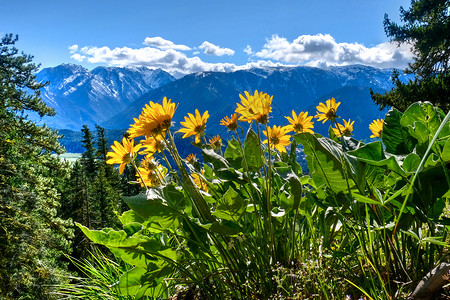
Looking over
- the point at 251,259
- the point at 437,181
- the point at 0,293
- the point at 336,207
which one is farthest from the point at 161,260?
the point at 0,293

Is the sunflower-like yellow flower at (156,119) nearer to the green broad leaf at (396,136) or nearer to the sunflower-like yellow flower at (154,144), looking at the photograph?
the sunflower-like yellow flower at (154,144)

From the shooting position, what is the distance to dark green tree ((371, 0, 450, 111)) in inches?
542

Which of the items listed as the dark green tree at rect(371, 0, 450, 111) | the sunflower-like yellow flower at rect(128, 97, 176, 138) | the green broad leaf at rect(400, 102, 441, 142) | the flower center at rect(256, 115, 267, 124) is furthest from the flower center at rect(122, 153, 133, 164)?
the dark green tree at rect(371, 0, 450, 111)

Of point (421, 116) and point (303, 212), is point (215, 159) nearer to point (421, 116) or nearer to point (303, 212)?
point (303, 212)

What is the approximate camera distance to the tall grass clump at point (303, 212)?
0.96m

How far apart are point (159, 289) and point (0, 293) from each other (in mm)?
13557

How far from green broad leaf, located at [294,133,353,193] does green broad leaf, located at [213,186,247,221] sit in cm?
23

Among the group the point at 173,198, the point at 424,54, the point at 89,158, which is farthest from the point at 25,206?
the point at 424,54

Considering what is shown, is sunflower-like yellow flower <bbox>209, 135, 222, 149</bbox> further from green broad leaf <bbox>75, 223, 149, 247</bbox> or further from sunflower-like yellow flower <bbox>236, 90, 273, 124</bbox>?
green broad leaf <bbox>75, 223, 149, 247</bbox>

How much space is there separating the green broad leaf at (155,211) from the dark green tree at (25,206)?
1141cm

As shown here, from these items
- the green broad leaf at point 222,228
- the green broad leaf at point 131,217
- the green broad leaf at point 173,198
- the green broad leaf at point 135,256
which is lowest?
the green broad leaf at point 135,256

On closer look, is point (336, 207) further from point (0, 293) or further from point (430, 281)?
point (0, 293)

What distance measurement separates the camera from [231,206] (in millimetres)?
1039

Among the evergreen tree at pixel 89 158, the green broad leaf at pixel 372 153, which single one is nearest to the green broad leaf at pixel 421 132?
the green broad leaf at pixel 372 153
